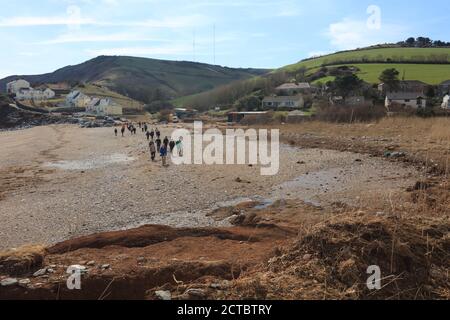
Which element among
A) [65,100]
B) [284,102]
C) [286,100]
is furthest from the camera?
[65,100]

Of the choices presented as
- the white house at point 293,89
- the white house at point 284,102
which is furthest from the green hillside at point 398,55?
the white house at point 284,102

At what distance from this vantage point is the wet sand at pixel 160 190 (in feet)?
44.5

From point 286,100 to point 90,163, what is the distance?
65.5 meters

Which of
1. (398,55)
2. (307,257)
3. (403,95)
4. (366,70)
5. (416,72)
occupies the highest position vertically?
(398,55)

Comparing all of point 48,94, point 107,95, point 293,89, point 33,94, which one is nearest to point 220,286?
point 293,89

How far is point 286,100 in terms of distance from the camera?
301ft

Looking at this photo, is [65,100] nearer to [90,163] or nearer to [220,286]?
[90,163]

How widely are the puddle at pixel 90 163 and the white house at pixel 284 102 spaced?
57.2 meters

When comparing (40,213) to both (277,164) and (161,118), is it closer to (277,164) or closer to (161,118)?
(277,164)

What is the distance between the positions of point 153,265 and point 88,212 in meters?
9.22

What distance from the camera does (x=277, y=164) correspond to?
25.7 m

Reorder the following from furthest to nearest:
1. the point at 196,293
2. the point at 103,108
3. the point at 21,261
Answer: the point at 103,108, the point at 21,261, the point at 196,293

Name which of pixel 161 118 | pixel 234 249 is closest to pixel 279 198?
pixel 234 249

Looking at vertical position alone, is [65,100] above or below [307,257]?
above
